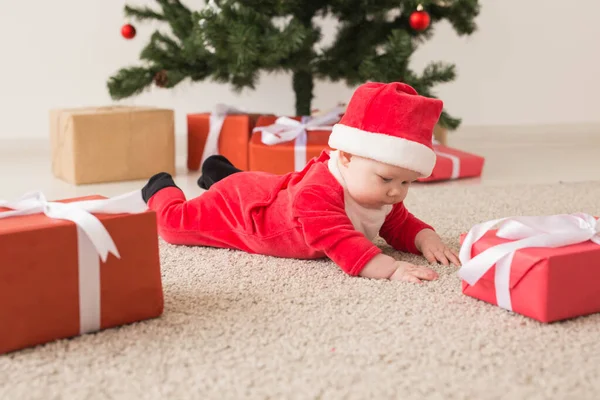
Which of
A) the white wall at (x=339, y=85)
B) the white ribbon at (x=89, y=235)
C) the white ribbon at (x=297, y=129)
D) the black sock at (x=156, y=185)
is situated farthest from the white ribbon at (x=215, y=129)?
the white ribbon at (x=89, y=235)

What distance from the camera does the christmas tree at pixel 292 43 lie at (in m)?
1.92

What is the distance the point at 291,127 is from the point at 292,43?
0.28m

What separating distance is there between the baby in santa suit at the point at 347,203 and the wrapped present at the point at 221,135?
2.79ft

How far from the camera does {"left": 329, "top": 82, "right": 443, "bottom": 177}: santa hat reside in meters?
1.08

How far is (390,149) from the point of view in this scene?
3.58 ft

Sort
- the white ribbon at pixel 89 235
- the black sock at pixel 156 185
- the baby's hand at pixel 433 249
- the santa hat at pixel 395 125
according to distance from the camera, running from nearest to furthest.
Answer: the white ribbon at pixel 89 235
the santa hat at pixel 395 125
the baby's hand at pixel 433 249
the black sock at pixel 156 185

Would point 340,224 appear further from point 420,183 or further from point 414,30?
point 414,30

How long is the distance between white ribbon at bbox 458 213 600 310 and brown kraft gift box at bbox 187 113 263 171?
130 centimetres

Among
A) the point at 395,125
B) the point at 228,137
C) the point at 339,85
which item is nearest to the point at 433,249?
the point at 395,125

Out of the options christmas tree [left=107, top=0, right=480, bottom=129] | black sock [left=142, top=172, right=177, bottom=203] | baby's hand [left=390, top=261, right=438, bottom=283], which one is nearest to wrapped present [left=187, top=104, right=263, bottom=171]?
christmas tree [left=107, top=0, right=480, bottom=129]

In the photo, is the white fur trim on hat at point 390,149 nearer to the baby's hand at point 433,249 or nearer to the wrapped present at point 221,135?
the baby's hand at point 433,249

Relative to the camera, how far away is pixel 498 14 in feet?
9.52

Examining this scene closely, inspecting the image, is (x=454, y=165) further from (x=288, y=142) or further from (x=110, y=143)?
(x=110, y=143)

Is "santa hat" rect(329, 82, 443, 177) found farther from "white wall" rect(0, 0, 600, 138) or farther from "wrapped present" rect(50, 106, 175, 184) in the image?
"white wall" rect(0, 0, 600, 138)
